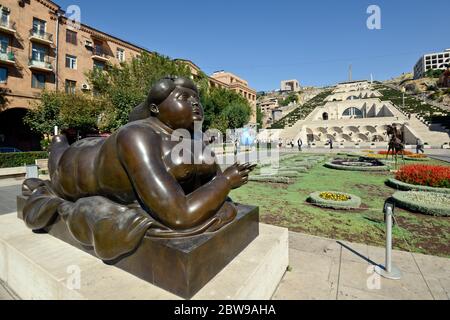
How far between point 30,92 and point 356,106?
233 feet

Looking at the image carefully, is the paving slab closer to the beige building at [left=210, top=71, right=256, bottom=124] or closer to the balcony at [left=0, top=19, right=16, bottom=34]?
the balcony at [left=0, top=19, right=16, bottom=34]

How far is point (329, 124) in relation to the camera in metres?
48.7

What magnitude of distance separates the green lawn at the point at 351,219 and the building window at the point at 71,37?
2930cm

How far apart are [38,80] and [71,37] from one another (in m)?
6.69

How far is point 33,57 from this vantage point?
79.3ft

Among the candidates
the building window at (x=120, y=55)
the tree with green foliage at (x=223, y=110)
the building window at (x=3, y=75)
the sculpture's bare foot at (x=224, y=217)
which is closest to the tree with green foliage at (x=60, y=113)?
the building window at (x=3, y=75)

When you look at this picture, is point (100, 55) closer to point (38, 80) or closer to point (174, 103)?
point (38, 80)

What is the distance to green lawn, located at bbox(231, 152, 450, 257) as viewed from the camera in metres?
4.59

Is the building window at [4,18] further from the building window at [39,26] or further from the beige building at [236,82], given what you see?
the beige building at [236,82]

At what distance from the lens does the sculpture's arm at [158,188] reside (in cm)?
201

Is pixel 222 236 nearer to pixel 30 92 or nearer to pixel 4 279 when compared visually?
pixel 4 279

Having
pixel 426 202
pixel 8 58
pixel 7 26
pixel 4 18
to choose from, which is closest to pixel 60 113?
pixel 8 58

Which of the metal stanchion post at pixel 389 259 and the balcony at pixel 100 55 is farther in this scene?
the balcony at pixel 100 55
